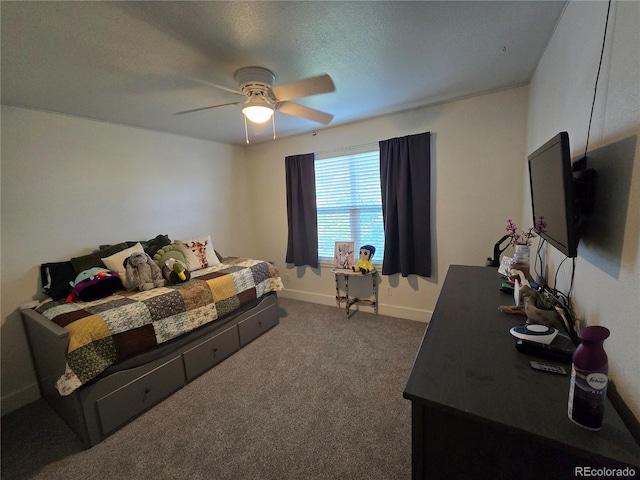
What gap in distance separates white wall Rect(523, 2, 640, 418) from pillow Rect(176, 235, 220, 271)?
3.04 meters

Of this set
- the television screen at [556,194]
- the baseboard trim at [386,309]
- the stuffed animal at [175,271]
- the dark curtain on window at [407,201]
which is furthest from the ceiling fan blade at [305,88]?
the baseboard trim at [386,309]

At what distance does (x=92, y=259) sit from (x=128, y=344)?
1.08 m

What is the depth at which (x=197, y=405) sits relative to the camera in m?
1.94

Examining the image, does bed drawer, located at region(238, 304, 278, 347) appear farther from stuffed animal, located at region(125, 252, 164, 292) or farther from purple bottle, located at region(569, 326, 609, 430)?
purple bottle, located at region(569, 326, 609, 430)

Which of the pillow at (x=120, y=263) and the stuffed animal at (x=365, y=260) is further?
the stuffed animal at (x=365, y=260)

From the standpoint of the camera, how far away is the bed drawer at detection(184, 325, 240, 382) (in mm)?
2170

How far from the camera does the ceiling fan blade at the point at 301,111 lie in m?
1.95

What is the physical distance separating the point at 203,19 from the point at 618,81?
170 cm

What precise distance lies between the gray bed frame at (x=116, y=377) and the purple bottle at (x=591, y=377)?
2311 millimetres

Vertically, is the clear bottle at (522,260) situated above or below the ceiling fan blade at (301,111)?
below

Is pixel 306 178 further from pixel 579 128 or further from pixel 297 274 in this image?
pixel 579 128

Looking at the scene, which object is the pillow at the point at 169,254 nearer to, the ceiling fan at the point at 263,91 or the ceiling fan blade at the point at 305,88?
the ceiling fan at the point at 263,91

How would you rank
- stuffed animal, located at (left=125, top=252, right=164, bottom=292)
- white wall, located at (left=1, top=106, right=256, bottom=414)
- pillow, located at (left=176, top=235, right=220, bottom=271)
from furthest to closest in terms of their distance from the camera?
pillow, located at (left=176, top=235, right=220, bottom=271), stuffed animal, located at (left=125, top=252, right=164, bottom=292), white wall, located at (left=1, top=106, right=256, bottom=414)

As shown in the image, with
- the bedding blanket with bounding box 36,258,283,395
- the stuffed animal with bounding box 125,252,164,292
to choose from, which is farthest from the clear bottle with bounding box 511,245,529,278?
the stuffed animal with bounding box 125,252,164,292
